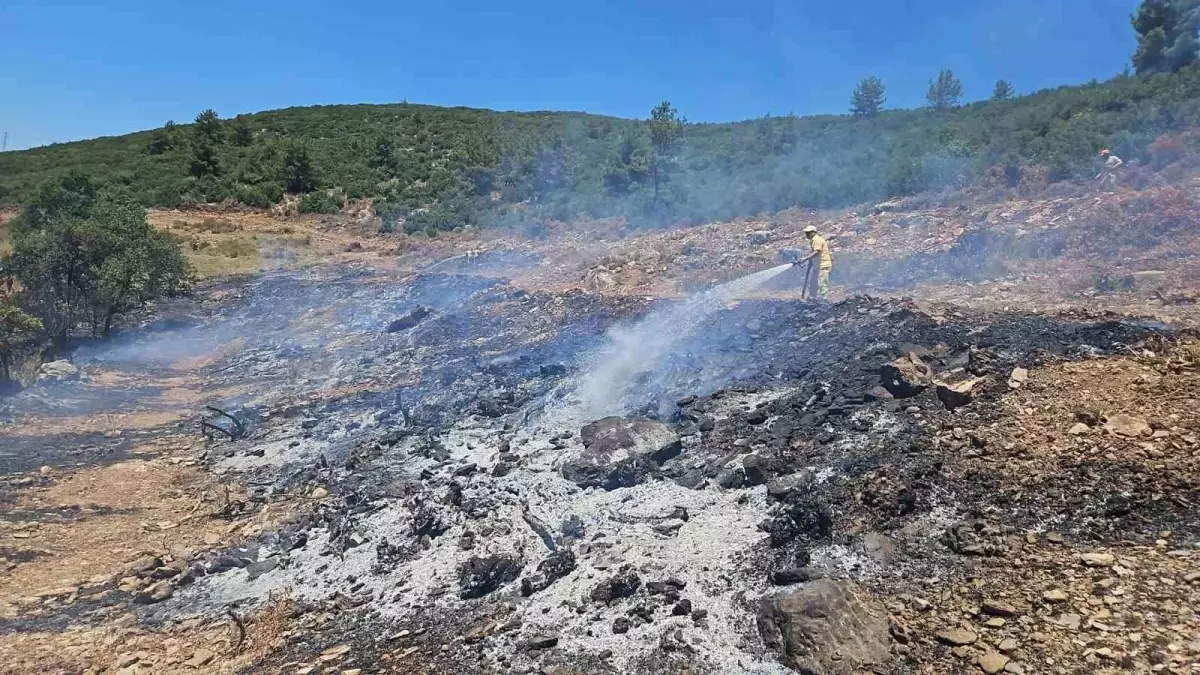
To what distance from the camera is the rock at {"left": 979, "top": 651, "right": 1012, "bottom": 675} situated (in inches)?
138

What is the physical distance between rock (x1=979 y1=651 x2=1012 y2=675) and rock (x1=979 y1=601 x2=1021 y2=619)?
0.29 meters

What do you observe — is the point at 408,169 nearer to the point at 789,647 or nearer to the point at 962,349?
the point at 962,349

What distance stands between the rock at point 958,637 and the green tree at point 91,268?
50.3 feet

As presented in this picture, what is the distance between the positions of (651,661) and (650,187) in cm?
2253

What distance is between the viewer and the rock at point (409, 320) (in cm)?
1372

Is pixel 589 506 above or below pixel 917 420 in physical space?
below

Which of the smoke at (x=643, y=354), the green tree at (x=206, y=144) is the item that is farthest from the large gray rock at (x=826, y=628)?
the green tree at (x=206, y=144)

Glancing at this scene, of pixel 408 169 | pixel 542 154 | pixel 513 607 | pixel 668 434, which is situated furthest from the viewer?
pixel 408 169

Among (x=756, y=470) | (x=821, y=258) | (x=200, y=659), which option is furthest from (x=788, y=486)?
(x=821, y=258)

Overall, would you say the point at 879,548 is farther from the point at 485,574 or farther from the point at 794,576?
the point at 485,574

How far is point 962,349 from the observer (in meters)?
7.20

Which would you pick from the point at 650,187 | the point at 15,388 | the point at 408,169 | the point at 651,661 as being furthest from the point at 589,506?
the point at 408,169

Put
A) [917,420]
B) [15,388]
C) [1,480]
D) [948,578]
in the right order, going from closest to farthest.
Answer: [948,578], [917,420], [1,480], [15,388]

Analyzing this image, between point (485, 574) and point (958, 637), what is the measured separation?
3.19 m
